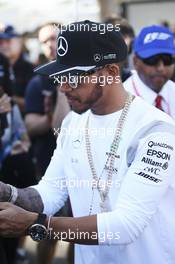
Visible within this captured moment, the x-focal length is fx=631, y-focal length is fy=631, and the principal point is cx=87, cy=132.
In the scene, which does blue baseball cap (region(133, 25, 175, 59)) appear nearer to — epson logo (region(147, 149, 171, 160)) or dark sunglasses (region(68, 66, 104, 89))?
dark sunglasses (region(68, 66, 104, 89))

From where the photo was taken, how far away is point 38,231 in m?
2.27

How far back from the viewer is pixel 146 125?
2330 mm

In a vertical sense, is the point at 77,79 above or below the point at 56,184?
above

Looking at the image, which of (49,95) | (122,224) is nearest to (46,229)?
(122,224)

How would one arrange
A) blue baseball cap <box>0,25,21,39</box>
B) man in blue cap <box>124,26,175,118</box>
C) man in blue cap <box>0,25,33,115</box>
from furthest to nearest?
blue baseball cap <box>0,25,21,39</box> < man in blue cap <box>0,25,33,115</box> < man in blue cap <box>124,26,175,118</box>

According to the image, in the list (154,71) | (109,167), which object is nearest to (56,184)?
(109,167)

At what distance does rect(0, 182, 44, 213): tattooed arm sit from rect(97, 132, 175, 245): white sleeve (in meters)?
0.37

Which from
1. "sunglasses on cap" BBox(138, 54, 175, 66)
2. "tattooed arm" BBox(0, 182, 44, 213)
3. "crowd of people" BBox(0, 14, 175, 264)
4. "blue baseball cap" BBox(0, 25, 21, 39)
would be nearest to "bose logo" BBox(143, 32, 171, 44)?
"sunglasses on cap" BBox(138, 54, 175, 66)

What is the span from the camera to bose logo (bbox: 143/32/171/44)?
392 cm

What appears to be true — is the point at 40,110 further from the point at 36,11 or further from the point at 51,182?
the point at 36,11

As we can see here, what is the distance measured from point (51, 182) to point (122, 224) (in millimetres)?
555

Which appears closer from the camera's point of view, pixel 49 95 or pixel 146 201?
pixel 146 201

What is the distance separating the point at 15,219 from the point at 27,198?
0.95 feet

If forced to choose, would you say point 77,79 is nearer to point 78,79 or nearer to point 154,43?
point 78,79
